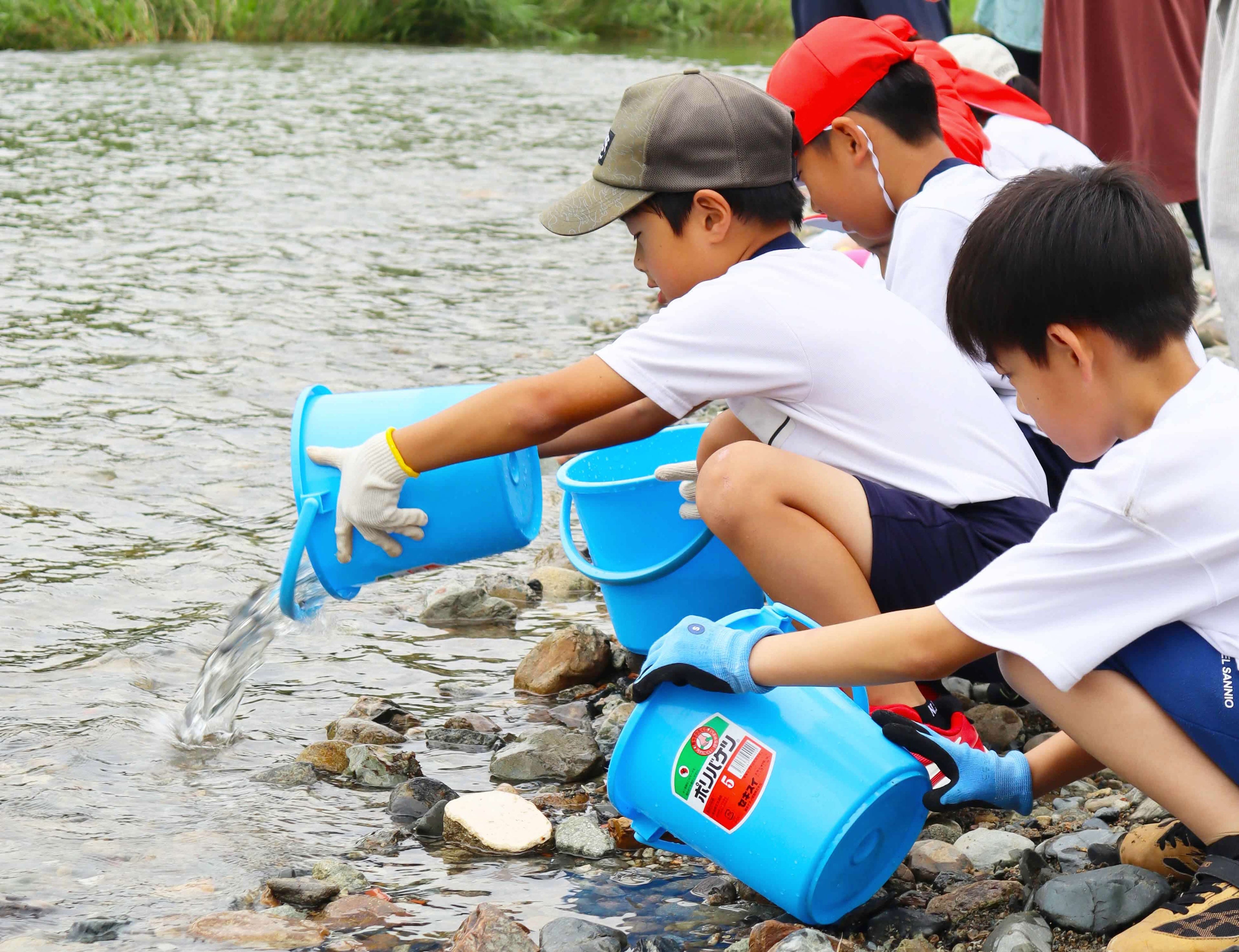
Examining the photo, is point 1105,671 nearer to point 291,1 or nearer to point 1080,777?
point 1080,777

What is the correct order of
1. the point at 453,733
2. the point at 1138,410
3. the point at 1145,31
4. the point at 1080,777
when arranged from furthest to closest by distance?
the point at 1145,31 → the point at 453,733 → the point at 1080,777 → the point at 1138,410

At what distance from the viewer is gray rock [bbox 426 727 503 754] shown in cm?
226

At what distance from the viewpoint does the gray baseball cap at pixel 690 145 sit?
2127 millimetres

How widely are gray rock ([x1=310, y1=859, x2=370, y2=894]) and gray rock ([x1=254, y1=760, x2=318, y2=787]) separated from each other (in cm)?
30

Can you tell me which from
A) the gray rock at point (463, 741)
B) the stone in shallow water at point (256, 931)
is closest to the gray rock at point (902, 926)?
the stone in shallow water at point (256, 931)

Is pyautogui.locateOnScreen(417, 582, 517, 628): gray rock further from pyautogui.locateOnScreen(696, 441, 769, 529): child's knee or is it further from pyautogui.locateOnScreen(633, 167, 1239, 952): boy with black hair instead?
pyautogui.locateOnScreen(633, 167, 1239, 952): boy with black hair

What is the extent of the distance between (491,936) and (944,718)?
29.0 inches

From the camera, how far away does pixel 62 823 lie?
199cm

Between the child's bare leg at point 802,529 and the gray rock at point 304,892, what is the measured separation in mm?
719

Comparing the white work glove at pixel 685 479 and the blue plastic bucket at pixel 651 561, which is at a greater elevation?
the white work glove at pixel 685 479

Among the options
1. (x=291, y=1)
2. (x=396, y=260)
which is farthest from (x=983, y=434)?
(x=291, y=1)

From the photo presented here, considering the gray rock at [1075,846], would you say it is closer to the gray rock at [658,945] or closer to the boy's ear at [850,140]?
the gray rock at [658,945]

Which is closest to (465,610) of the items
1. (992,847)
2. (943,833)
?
(943,833)

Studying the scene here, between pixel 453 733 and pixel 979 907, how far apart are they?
0.93m
